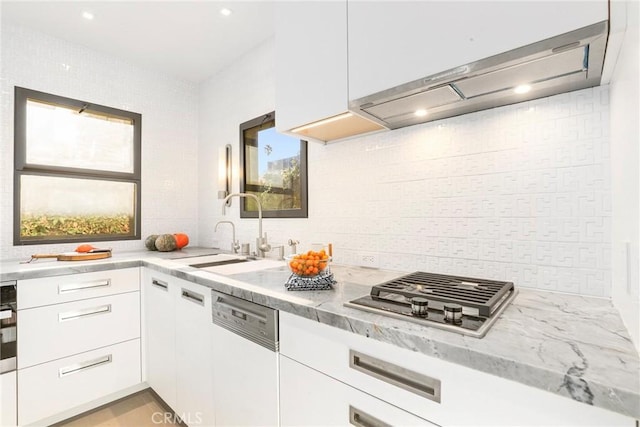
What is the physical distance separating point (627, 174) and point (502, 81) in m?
0.47

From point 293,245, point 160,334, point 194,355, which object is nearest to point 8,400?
point 160,334

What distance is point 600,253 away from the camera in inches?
40.9

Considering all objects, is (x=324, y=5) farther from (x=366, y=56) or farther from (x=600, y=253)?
(x=600, y=253)

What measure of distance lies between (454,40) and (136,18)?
217 cm

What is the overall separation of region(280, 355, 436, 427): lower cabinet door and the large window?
2.24 metres

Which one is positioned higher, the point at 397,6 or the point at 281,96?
the point at 397,6

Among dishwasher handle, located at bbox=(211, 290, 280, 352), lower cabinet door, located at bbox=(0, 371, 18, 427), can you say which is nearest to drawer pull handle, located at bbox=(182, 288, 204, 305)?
dishwasher handle, located at bbox=(211, 290, 280, 352)

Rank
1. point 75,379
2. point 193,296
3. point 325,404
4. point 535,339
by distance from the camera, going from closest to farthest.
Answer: point 535,339 < point 325,404 < point 193,296 < point 75,379

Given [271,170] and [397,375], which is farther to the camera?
[271,170]

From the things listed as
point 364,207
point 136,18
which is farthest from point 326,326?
point 136,18

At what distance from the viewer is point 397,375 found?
0.81 meters

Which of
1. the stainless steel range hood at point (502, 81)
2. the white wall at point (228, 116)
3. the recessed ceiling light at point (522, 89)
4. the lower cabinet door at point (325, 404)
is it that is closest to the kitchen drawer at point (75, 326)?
the white wall at point (228, 116)

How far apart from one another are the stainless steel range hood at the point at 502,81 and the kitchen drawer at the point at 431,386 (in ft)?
2.80

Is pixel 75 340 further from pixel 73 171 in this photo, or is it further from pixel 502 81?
pixel 502 81
